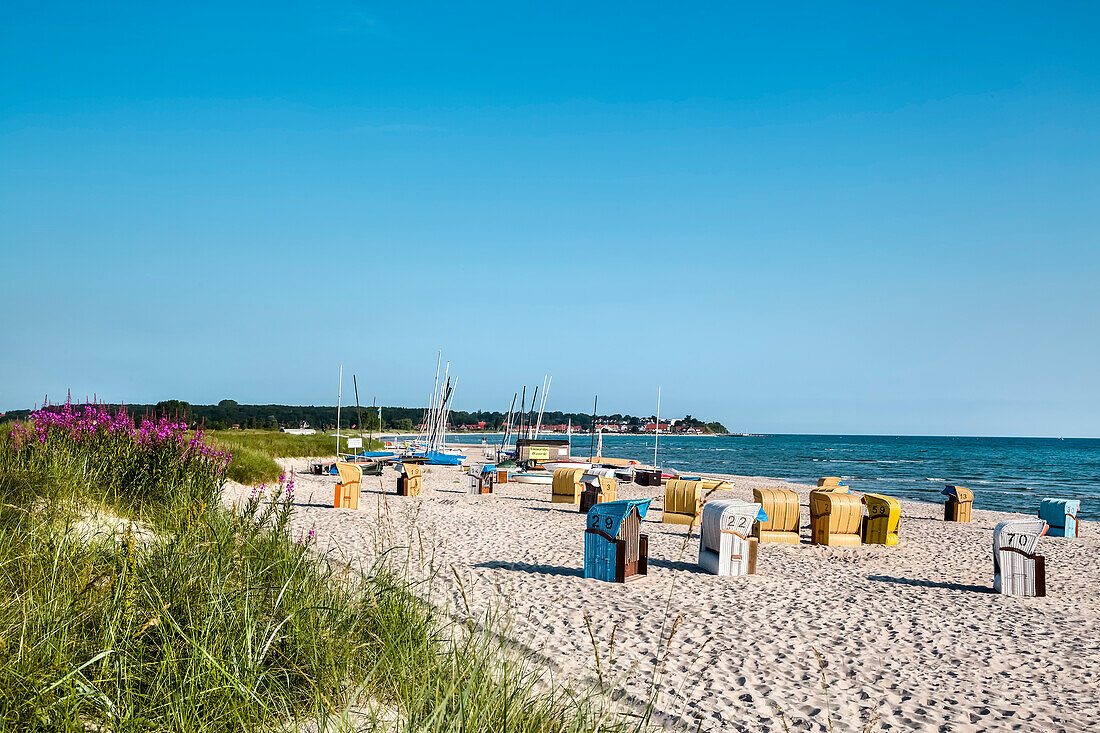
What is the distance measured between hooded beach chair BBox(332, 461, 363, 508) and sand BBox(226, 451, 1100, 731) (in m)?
2.08

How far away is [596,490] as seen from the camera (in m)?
16.9

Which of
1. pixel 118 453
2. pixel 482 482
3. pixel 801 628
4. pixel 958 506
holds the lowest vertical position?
pixel 482 482

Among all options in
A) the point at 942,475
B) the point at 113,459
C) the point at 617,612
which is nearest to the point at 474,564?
the point at 617,612

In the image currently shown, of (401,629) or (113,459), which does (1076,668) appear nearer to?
(401,629)

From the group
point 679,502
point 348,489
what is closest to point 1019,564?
point 679,502

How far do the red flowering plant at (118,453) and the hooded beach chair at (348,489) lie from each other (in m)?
6.45

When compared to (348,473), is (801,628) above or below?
below

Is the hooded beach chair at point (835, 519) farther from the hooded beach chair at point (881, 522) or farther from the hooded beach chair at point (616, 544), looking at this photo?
the hooded beach chair at point (616, 544)

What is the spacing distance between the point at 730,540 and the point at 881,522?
4958 mm

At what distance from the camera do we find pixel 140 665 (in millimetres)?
2963

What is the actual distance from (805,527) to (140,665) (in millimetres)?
14535

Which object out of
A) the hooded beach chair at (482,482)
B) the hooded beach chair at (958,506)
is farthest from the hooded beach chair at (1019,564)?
the hooded beach chair at (482,482)

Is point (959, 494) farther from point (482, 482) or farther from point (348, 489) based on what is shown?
point (348, 489)

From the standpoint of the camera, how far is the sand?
15.7ft
